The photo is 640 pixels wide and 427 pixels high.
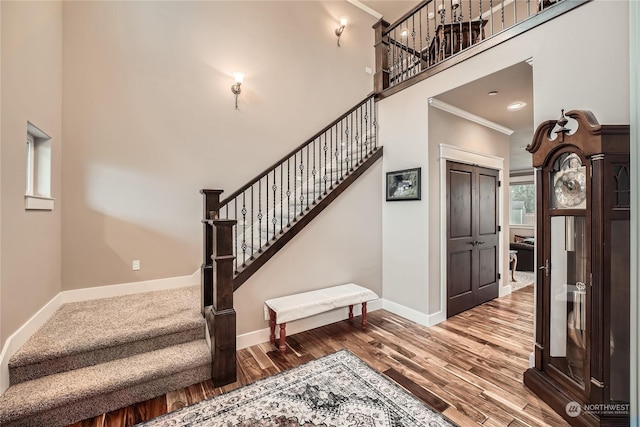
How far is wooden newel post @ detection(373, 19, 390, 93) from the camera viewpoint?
4.28 m

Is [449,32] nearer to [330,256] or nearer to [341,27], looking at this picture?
[341,27]

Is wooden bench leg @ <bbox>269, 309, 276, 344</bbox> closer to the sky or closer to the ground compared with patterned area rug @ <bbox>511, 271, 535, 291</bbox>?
closer to the sky

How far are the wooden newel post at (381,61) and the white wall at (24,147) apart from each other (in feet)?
12.7

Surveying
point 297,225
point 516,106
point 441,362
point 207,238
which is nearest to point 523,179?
point 516,106

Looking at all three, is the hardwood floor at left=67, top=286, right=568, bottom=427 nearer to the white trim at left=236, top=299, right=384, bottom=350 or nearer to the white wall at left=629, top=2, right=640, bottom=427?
the white trim at left=236, top=299, right=384, bottom=350

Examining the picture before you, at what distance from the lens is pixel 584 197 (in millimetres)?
1915

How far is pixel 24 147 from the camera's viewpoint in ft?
7.27

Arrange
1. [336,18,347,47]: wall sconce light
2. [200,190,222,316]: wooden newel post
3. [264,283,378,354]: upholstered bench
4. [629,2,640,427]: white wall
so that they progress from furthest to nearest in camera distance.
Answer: [336,18,347,47]: wall sconce light
[264,283,378,354]: upholstered bench
[200,190,222,316]: wooden newel post
[629,2,640,427]: white wall

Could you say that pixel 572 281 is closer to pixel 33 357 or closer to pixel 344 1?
pixel 33 357

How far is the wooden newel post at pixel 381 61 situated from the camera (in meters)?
4.28

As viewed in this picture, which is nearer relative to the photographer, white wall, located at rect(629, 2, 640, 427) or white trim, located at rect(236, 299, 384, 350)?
white wall, located at rect(629, 2, 640, 427)

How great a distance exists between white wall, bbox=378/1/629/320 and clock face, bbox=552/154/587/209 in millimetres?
405

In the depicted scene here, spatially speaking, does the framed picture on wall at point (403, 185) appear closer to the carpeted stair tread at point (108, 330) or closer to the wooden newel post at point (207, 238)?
the wooden newel post at point (207, 238)

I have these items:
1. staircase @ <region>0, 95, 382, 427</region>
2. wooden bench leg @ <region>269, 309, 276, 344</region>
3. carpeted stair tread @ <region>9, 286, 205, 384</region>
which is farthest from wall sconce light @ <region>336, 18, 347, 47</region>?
carpeted stair tread @ <region>9, 286, 205, 384</region>
